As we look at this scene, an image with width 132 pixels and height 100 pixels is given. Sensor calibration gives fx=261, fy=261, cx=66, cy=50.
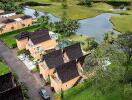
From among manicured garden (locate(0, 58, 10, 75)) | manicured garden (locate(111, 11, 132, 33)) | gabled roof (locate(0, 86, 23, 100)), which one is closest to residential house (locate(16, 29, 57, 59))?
manicured garden (locate(0, 58, 10, 75))

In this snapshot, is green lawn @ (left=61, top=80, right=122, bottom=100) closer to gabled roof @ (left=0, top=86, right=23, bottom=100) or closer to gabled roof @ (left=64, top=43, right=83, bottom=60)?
gabled roof @ (left=0, top=86, right=23, bottom=100)

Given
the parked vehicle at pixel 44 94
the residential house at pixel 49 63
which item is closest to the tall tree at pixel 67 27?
the residential house at pixel 49 63

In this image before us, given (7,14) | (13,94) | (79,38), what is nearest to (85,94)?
(13,94)

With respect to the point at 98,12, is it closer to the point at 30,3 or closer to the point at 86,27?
the point at 86,27

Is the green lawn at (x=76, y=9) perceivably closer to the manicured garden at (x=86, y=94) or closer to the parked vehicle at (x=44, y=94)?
the manicured garden at (x=86, y=94)

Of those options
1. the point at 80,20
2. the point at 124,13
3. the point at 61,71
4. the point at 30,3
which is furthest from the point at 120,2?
the point at 61,71

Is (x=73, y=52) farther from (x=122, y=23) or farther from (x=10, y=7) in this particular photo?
(x=10, y=7)

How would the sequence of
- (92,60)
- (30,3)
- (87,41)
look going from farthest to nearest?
(30,3) < (87,41) < (92,60)
